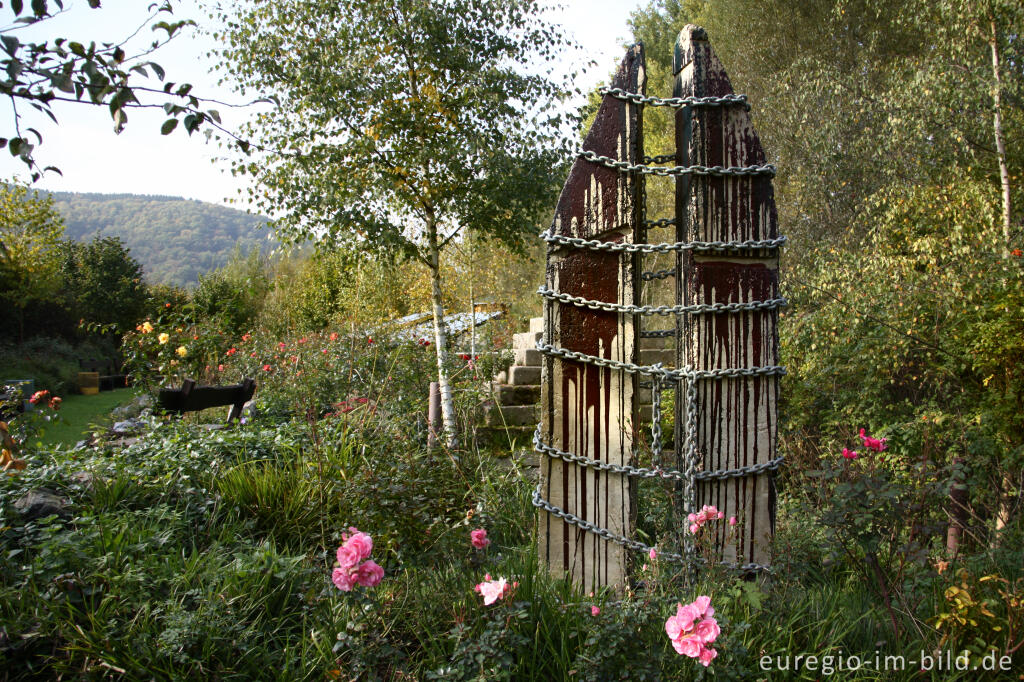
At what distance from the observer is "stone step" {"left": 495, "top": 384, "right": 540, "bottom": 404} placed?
6.30 metres

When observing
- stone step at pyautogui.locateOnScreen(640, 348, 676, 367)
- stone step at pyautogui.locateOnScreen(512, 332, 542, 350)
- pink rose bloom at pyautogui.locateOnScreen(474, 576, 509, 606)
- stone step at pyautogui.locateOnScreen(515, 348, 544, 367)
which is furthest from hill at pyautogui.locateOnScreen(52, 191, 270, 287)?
pink rose bloom at pyautogui.locateOnScreen(474, 576, 509, 606)

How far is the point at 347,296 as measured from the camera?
47.7 feet

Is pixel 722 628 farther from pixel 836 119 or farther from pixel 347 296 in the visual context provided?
pixel 347 296

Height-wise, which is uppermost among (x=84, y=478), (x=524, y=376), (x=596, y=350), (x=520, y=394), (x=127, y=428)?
(x=596, y=350)

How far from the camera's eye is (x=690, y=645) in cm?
150

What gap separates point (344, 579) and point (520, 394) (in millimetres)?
4651

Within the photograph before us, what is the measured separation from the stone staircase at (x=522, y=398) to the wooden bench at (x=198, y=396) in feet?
6.78

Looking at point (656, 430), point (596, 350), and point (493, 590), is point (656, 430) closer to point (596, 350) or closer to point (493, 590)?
point (596, 350)

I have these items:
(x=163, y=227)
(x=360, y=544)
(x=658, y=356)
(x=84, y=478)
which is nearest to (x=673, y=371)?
(x=360, y=544)

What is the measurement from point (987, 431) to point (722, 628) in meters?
4.73

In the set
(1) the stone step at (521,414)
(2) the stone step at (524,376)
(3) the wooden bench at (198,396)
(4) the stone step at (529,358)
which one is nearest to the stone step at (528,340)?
(4) the stone step at (529,358)

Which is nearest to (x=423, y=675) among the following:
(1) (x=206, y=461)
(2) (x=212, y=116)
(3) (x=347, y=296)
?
(2) (x=212, y=116)

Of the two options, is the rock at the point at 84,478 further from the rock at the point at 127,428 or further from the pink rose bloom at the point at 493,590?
the pink rose bloom at the point at 493,590

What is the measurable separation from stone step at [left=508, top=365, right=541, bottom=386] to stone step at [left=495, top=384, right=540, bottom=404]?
0.23 ft
